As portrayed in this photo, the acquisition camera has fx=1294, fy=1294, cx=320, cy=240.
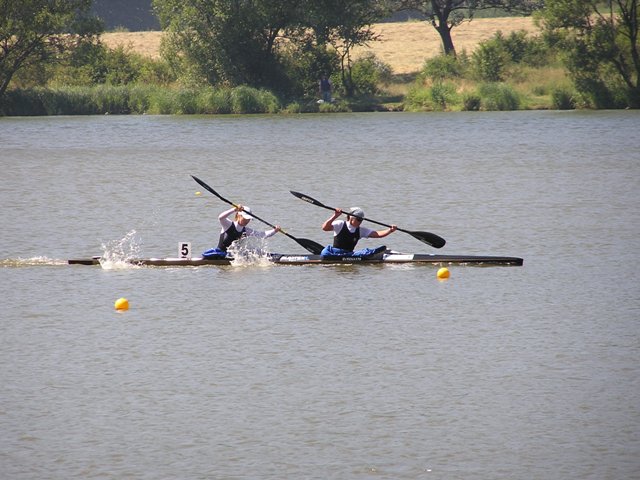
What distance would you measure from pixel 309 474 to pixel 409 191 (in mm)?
25720

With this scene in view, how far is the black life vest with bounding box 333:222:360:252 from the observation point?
25484mm

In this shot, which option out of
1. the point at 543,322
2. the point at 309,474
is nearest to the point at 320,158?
the point at 543,322

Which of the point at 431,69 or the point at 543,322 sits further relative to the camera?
the point at 431,69

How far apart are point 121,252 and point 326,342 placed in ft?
33.0

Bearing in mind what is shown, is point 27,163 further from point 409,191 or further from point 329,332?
point 329,332

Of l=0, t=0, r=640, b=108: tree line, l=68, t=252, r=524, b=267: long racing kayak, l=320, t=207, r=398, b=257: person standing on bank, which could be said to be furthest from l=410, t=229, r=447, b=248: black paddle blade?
l=0, t=0, r=640, b=108: tree line

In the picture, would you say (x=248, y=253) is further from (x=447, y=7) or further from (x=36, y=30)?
(x=447, y=7)

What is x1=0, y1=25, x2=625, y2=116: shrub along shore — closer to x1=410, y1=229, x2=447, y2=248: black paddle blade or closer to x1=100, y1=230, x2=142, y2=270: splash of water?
x1=100, y1=230, x2=142, y2=270: splash of water

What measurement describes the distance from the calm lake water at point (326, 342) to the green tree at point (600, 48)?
23.8m

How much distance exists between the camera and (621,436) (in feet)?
47.9

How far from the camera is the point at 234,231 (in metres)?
25.6

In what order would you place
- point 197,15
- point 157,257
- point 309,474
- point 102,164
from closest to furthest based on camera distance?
point 309,474, point 157,257, point 102,164, point 197,15

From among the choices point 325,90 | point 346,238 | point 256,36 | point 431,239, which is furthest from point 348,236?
point 256,36

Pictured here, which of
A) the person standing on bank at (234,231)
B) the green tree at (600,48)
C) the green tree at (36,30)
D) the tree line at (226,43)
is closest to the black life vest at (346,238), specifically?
the person standing on bank at (234,231)
